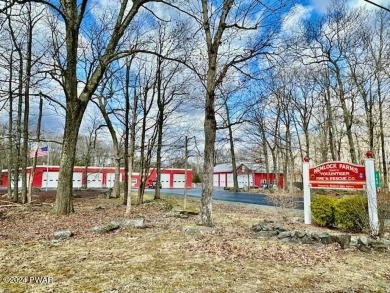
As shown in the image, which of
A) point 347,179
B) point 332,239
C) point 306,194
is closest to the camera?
point 332,239

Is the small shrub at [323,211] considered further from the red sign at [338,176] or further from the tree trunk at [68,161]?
the tree trunk at [68,161]

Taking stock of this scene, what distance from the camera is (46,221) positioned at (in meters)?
9.27

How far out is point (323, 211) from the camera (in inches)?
390

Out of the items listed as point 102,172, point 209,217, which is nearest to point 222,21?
point 209,217

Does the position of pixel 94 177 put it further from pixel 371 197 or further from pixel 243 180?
pixel 371 197

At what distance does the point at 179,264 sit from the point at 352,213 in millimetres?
6287

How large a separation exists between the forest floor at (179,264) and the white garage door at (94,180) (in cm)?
3990

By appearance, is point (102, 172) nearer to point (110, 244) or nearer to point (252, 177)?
point (252, 177)

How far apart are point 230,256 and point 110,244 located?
235cm

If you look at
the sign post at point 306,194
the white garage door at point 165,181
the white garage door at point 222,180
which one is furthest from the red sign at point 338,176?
the white garage door at point 222,180

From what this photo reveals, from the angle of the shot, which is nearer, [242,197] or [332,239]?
[332,239]

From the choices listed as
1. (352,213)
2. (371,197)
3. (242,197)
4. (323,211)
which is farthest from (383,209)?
(242,197)

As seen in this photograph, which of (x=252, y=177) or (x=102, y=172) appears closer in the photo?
(x=102, y=172)

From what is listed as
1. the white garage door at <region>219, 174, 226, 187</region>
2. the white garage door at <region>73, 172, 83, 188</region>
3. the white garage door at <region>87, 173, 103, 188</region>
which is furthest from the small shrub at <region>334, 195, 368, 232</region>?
the white garage door at <region>219, 174, 226, 187</region>
